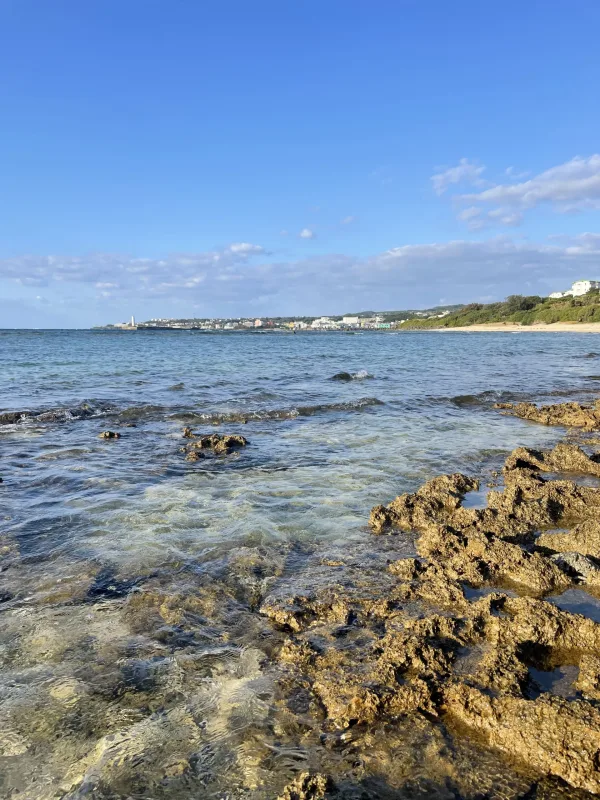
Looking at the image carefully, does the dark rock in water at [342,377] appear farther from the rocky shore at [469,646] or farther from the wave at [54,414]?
the rocky shore at [469,646]

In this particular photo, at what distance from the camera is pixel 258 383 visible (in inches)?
820

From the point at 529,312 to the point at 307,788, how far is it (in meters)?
117

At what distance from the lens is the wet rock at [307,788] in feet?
7.55

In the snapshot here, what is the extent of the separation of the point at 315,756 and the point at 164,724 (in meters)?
0.85

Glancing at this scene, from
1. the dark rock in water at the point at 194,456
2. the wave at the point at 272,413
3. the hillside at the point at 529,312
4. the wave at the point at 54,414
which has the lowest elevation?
the wave at the point at 272,413

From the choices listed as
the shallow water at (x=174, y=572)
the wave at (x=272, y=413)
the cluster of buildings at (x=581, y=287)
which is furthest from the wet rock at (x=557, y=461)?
the cluster of buildings at (x=581, y=287)

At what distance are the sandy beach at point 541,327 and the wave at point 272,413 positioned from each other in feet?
244

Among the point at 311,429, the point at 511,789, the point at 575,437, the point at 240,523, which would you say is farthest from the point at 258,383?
the point at 511,789

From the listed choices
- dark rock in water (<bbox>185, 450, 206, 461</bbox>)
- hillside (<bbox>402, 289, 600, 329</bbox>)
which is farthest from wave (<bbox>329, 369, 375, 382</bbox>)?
hillside (<bbox>402, 289, 600, 329</bbox>)

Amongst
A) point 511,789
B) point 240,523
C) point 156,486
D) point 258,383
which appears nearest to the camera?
point 511,789

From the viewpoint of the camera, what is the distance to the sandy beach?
3213 inches

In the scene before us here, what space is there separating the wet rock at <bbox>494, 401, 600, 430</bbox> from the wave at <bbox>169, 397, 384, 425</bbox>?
4051 mm

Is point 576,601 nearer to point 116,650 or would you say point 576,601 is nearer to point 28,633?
point 116,650

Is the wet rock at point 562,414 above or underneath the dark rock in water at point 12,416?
underneath
